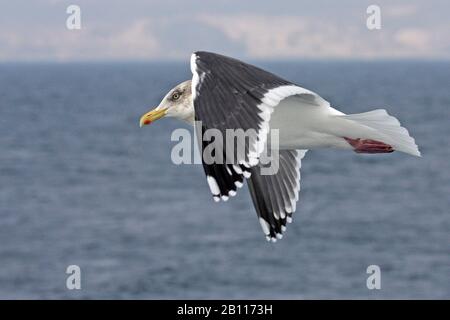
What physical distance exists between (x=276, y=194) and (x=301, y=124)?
1218 millimetres

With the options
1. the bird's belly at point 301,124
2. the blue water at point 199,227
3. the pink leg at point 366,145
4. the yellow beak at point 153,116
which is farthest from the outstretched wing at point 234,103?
the blue water at point 199,227

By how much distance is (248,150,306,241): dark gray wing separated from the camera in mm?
9984

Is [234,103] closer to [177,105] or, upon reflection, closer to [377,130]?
[377,130]

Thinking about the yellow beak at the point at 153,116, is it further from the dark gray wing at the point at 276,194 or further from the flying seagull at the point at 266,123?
the dark gray wing at the point at 276,194

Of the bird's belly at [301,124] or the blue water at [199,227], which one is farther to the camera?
the blue water at [199,227]

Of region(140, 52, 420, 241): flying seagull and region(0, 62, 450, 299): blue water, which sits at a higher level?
region(0, 62, 450, 299): blue water

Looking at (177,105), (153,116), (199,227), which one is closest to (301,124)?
(177,105)

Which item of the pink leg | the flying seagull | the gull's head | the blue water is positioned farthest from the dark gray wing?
the blue water

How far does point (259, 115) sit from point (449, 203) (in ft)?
213

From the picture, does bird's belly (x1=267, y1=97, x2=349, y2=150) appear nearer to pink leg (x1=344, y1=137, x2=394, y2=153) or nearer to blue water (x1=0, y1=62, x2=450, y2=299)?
pink leg (x1=344, y1=137, x2=394, y2=153)

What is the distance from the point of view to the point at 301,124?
29.9ft

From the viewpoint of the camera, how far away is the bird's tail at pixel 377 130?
898 cm

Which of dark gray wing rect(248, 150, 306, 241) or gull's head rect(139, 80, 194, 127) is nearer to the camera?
gull's head rect(139, 80, 194, 127)

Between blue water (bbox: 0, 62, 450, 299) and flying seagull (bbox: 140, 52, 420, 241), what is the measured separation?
37.9 metres
